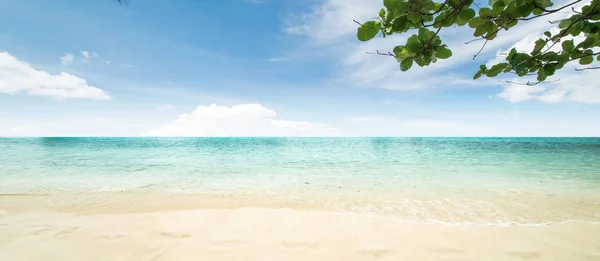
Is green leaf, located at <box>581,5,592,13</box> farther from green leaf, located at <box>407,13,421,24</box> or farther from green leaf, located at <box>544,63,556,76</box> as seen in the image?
green leaf, located at <box>407,13,421,24</box>

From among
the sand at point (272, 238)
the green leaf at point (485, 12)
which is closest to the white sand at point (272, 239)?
the sand at point (272, 238)

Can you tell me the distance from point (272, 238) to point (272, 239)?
0.12ft

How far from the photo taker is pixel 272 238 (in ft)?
11.8

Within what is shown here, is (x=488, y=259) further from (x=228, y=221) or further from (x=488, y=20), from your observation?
(x=228, y=221)

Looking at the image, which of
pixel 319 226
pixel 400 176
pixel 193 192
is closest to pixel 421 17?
pixel 319 226

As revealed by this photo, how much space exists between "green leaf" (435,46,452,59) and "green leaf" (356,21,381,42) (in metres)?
0.29

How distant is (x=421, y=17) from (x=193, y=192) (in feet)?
25.7

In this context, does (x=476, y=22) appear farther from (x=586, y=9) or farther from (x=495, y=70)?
(x=586, y=9)

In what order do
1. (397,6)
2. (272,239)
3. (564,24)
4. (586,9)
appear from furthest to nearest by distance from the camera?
(272,239) → (564,24) → (586,9) → (397,6)

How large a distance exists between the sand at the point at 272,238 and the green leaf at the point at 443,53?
8.99 ft

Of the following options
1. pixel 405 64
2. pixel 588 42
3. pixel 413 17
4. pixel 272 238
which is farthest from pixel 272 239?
pixel 588 42

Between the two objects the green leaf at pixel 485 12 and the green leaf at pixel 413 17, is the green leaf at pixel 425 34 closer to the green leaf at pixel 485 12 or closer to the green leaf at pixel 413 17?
the green leaf at pixel 413 17

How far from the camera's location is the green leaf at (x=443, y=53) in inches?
42.2

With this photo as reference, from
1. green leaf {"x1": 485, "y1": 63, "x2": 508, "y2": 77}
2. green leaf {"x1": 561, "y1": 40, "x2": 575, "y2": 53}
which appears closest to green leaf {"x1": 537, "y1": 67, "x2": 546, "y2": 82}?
green leaf {"x1": 561, "y1": 40, "x2": 575, "y2": 53}
